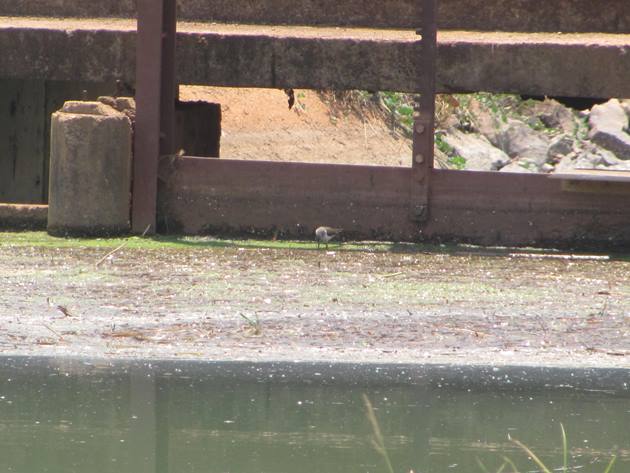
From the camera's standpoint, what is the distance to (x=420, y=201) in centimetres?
952

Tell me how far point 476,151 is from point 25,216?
9052mm

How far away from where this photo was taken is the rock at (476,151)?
17.2 meters

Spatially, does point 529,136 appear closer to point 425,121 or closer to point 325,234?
point 425,121

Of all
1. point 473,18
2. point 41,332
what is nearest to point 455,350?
point 41,332

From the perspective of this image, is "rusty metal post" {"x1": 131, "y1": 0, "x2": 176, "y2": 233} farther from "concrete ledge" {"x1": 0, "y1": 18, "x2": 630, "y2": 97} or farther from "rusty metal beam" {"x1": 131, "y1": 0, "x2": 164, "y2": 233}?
"concrete ledge" {"x1": 0, "y1": 18, "x2": 630, "y2": 97}

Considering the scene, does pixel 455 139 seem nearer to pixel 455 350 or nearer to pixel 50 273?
pixel 50 273

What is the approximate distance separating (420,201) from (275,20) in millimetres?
3099

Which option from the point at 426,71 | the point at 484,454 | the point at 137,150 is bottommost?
the point at 484,454

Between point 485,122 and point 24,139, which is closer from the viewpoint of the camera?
point 24,139

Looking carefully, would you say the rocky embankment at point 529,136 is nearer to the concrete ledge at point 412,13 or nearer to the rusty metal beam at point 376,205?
the concrete ledge at point 412,13

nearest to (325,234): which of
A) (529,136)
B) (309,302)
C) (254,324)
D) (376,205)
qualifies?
(376,205)

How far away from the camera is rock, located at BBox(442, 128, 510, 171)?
1725 cm

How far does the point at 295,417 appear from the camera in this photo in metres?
4.88

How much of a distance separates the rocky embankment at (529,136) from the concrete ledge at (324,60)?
6.08 m
